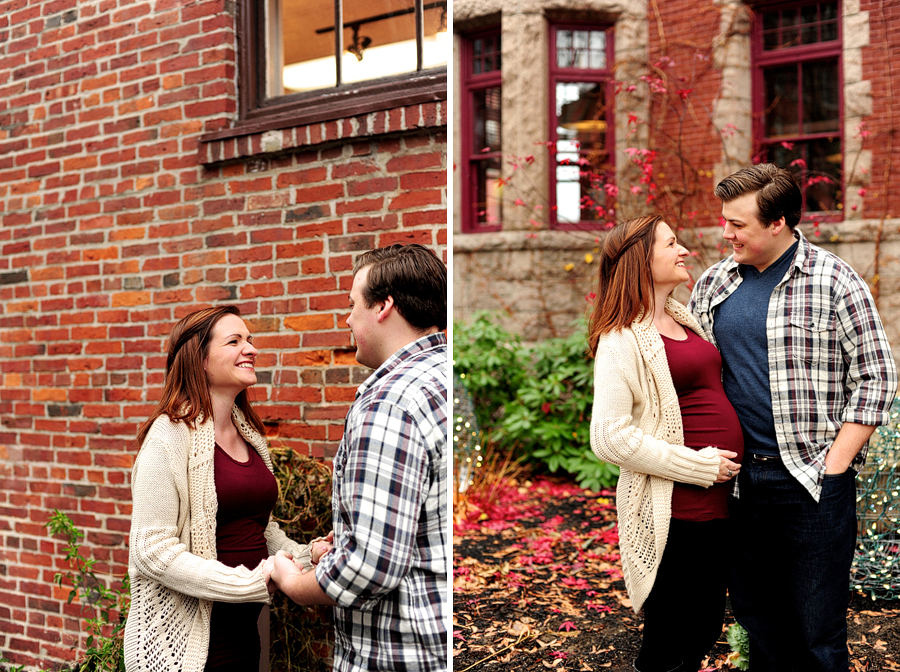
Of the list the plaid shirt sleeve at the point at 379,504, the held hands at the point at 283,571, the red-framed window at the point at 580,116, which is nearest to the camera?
the plaid shirt sleeve at the point at 379,504

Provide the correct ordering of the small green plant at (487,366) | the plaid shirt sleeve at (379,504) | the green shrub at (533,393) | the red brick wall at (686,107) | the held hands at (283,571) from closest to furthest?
the plaid shirt sleeve at (379,504) < the held hands at (283,571) < the green shrub at (533,393) < the small green plant at (487,366) < the red brick wall at (686,107)

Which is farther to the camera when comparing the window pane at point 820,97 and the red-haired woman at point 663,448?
the window pane at point 820,97

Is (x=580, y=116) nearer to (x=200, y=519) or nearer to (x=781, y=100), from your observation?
(x=781, y=100)

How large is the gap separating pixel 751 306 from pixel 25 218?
12.4 ft

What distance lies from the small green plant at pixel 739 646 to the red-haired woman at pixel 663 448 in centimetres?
67

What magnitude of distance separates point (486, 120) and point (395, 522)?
259 inches

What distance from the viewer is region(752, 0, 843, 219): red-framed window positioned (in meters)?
6.85

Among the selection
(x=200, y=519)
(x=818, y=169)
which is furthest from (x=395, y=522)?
(x=818, y=169)

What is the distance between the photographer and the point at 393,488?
1649 millimetres

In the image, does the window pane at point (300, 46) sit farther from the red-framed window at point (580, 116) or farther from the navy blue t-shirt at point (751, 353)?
the red-framed window at point (580, 116)

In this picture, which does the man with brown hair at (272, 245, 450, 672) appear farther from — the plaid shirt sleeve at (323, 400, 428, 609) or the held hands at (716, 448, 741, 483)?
the held hands at (716, 448, 741, 483)

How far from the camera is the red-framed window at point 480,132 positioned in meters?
7.61

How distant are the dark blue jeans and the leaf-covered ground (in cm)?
18

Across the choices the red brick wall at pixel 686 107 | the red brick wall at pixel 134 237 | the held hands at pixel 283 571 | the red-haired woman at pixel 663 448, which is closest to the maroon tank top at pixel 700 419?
the red-haired woman at pixel 663 448
